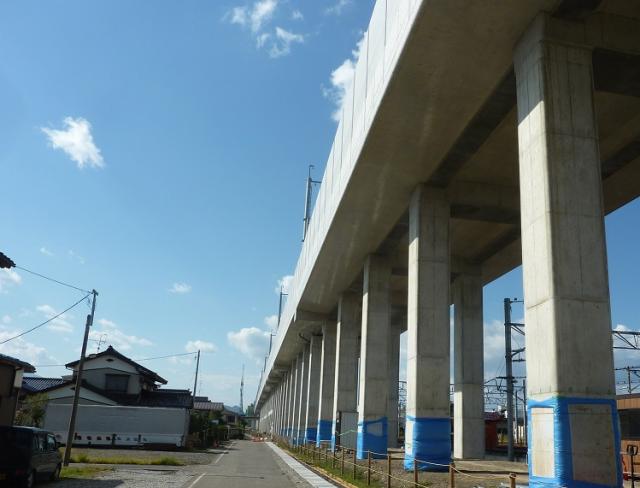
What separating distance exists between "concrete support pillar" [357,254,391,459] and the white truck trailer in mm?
19360

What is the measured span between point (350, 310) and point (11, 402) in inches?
742

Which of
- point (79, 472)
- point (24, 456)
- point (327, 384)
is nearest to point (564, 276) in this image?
point (24, 456)

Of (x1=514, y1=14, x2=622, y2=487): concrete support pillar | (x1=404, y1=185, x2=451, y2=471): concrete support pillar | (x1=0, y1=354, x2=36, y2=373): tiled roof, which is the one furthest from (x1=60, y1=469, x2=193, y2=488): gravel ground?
(x1=514, y1=14, x2=622, y2=487): concrete support pillar

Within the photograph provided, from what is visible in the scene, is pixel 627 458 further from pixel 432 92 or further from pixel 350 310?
pixel 350 310

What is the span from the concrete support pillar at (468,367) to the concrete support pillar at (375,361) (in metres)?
3.11

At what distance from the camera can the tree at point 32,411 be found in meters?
42.6

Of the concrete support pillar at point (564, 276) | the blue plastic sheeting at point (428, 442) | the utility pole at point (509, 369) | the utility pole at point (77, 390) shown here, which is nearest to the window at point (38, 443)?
the utility pole at point (77, 390)

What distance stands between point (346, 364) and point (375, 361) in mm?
7161

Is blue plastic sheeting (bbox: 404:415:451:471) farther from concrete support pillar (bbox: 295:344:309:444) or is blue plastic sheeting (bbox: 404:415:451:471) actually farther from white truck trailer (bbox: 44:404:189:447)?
concrete support pillar (bbox: 295:344:309:444)

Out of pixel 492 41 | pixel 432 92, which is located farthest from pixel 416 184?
pixel 492 41

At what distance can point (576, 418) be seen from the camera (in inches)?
376

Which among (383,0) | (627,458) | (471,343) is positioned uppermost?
(383,0)

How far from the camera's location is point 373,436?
2511cm

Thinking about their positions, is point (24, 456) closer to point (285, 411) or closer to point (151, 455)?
point (151, 455)
